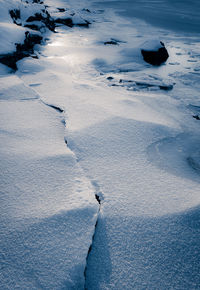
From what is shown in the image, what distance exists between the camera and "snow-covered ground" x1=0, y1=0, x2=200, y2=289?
0.97 metres

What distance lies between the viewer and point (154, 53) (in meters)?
5.34

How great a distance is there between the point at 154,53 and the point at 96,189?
5119mm

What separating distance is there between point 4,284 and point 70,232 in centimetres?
36

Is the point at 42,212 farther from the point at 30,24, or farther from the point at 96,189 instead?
the point at 30,24

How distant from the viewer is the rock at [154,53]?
534cm

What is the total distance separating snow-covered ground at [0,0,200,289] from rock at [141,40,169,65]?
2.74 meters

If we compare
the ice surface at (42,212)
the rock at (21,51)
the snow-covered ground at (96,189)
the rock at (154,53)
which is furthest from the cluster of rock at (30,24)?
the rock at (154,53)

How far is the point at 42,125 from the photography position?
2088mm

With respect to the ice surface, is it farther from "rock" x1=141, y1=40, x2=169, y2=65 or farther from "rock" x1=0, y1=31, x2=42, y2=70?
"rock" x1=141, y1=40, x2=169, y2=65

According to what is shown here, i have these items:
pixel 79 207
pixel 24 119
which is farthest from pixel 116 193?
pixel 24 119

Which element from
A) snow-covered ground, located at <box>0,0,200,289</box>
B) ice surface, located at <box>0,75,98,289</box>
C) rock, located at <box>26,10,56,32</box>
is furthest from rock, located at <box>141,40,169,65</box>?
ice surface, located at <box>0,75,98,289</box>

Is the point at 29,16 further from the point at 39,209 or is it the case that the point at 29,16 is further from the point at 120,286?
the point at 120,286

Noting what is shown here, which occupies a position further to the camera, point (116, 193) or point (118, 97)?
point (118, 97)

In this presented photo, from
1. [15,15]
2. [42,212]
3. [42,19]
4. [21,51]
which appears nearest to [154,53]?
[21,51]
